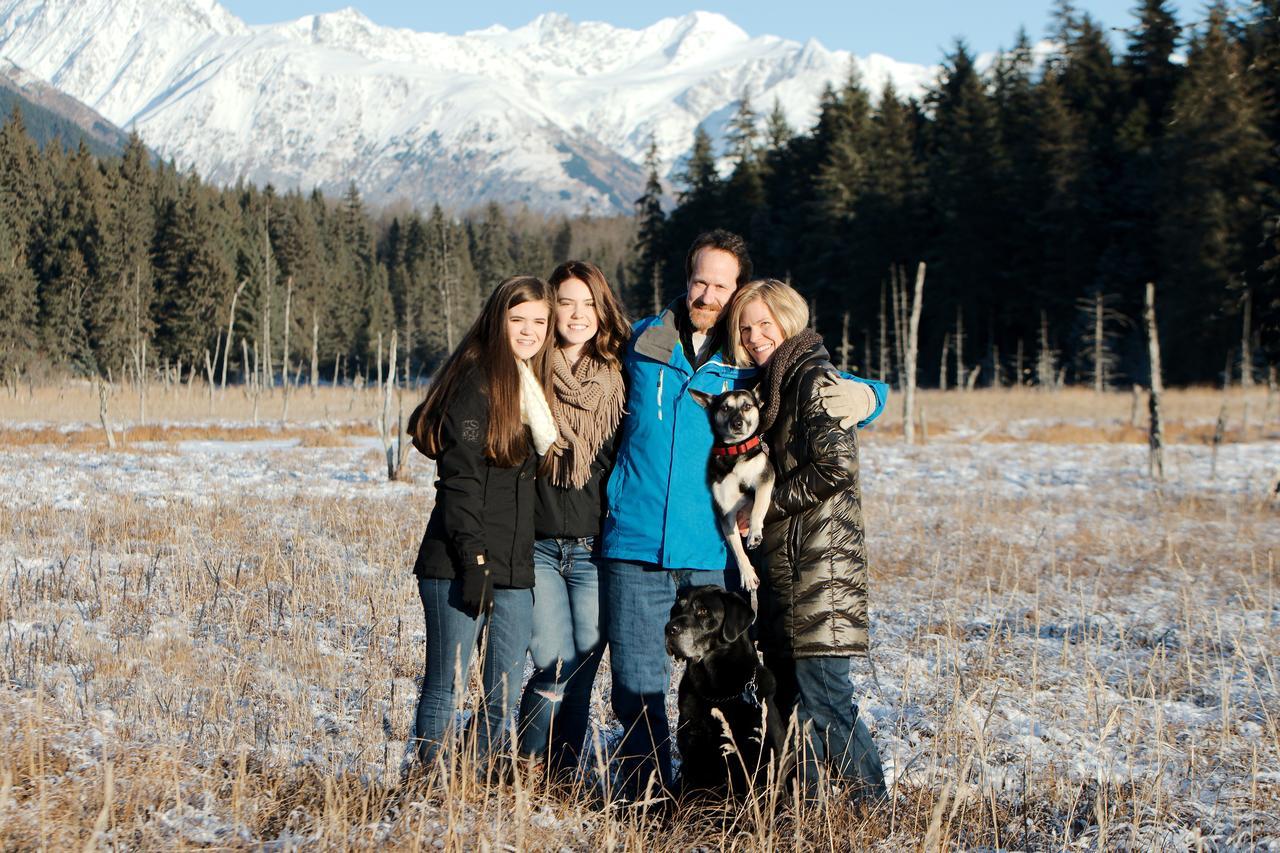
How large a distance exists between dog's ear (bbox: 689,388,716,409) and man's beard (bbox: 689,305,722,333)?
31cm

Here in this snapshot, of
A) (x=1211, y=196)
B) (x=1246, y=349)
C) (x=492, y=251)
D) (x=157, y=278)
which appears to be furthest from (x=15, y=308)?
(x=492, y=251)

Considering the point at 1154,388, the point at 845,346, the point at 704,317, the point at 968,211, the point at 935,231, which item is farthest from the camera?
the point at 935,231

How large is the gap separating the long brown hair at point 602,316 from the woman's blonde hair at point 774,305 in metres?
0.55

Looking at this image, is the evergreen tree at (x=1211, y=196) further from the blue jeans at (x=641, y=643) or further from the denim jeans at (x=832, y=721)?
the blue jeans at (x=641, y=643)

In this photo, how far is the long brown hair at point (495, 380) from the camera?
3.69m

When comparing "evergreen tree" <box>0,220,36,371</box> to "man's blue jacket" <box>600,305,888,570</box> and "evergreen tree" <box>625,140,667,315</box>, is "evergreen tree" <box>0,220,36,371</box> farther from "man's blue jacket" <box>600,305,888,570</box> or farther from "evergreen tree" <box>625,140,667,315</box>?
"man's blue jacket" <box>600,305,888,570</box>

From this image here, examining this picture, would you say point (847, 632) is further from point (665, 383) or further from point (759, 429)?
point (665, 383)

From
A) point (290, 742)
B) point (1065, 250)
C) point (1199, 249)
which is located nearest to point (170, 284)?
point (1065, 250)

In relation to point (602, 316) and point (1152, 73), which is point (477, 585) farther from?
point (1152, 73)

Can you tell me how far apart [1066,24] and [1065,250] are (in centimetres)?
1540

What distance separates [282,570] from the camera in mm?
7746

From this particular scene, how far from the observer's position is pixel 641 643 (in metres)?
3.79

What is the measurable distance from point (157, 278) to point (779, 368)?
53.1 metres

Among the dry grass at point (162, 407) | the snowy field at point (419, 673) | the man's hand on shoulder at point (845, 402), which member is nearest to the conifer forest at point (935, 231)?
the dry grass at point (162, 407)
